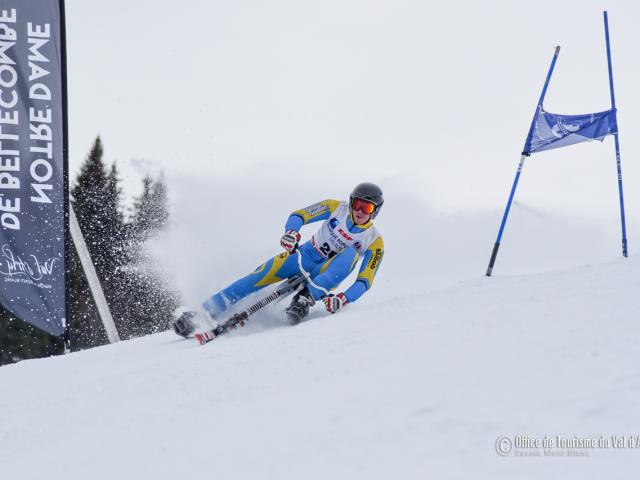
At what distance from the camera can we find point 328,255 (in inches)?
227

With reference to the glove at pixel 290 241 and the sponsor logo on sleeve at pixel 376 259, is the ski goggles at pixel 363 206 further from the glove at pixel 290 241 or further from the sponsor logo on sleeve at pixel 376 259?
the glove at pixel 290 241

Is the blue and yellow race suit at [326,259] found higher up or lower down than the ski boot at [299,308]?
higher up

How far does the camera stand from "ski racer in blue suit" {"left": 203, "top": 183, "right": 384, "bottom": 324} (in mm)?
5508

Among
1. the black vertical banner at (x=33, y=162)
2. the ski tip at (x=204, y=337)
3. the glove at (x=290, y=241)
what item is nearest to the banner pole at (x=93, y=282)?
the black vertical banner at (x=33, y=162)

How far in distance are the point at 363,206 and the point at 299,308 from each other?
1.06 m

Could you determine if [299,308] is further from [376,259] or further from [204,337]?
[376,259]

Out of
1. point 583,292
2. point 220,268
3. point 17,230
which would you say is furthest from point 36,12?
point 583,292

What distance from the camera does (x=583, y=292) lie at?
4000 millimetres

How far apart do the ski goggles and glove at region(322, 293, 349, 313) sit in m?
0.79

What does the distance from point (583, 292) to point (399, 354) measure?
5.09 feet

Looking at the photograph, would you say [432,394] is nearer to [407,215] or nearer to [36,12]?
[36,12]

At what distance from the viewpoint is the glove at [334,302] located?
527 centimetres
